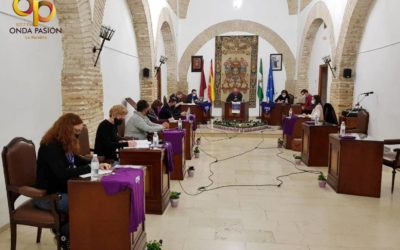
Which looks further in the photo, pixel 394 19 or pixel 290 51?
pixel 290 51

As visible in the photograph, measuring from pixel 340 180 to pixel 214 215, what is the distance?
2.10 metres

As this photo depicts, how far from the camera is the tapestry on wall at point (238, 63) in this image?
14547 millimetres

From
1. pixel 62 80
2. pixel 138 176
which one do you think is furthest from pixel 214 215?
pixel 62 80

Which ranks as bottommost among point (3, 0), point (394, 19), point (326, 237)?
point (326, 237)

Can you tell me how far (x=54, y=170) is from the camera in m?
2.82

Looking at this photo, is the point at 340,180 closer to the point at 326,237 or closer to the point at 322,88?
the point at 326,237

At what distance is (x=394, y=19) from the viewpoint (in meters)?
6.91

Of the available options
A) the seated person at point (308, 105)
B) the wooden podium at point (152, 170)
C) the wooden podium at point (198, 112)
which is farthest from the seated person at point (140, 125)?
the seated person at point (308, 105)

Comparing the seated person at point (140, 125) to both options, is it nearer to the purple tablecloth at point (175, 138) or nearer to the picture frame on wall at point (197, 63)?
the purple tablecloth at point (175, 138)

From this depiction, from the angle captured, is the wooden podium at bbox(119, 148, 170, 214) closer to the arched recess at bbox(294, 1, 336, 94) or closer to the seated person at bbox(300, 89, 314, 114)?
the seated person at bbox(300, 89, 314, 114)

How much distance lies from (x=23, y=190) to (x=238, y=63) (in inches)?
496

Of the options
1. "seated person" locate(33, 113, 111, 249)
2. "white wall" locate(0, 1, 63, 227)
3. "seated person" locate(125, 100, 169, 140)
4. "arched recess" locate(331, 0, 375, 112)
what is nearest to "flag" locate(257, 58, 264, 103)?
"arched recess" locate(331, 0, 375, 112)

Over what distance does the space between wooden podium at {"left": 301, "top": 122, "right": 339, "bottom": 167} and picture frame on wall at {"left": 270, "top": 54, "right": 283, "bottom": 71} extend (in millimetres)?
8227

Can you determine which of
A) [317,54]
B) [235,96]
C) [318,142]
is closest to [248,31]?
[235,96]
